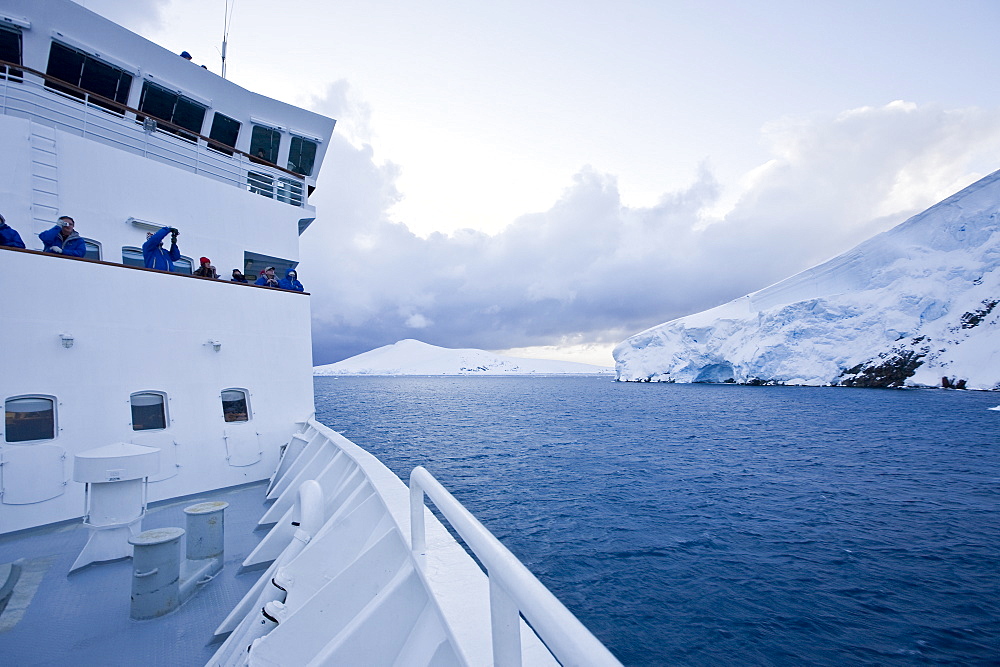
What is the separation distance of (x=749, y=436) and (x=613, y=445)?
23.2 feet

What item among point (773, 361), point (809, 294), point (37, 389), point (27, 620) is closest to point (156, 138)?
point (37, 389)

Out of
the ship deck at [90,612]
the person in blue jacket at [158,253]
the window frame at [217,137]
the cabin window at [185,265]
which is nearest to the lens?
the ship deck at [90,612]

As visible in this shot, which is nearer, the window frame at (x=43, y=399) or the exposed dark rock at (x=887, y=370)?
the window frame at (x=43, y=399)

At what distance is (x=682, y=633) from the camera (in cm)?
499

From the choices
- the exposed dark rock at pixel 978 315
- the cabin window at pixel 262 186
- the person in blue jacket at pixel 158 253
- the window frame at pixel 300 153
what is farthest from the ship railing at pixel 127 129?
the exposed dark rock at pixel 978 315

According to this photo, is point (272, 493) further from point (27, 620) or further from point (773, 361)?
point (773, 361)

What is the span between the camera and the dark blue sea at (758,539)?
493 centimetres

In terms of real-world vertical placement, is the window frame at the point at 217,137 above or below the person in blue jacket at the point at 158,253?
above

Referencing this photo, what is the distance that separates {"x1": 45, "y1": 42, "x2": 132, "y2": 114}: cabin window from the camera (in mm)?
7195

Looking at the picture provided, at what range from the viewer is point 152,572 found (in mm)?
3078

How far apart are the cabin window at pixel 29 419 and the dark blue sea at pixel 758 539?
626cm

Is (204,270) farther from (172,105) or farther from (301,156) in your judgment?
(301,156)

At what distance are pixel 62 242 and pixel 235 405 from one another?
9.06 ft

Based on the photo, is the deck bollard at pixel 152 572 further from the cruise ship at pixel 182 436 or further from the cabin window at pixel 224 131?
the cabin window at pixel 224 131
